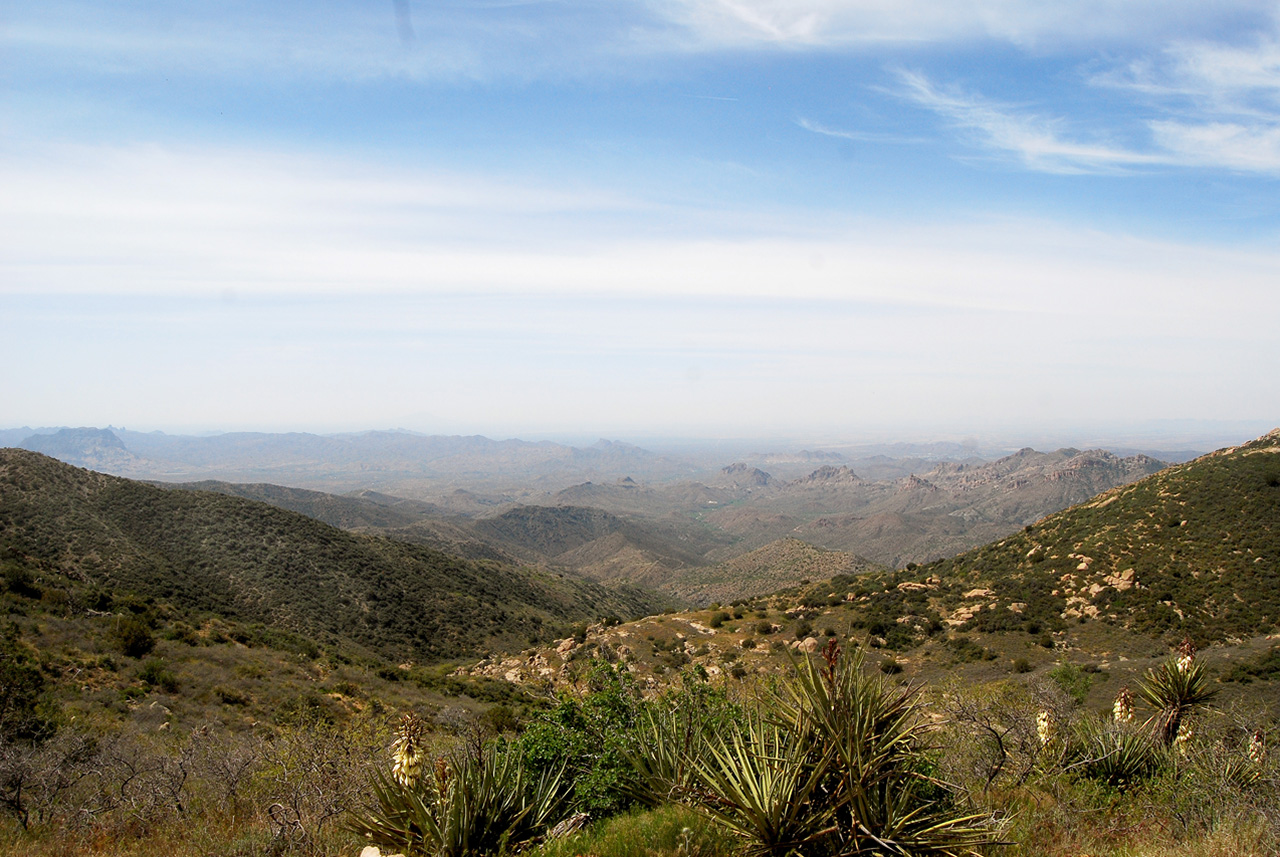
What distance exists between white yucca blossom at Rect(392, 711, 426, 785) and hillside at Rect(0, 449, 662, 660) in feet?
110

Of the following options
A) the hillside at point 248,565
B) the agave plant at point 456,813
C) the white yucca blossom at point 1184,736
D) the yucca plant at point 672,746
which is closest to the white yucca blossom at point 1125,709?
the white yucca blossom at point 1184,736

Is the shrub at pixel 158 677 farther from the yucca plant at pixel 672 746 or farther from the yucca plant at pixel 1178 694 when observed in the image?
the yucca plant at pixel 1178 694

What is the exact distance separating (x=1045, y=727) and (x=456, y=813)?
10660mm

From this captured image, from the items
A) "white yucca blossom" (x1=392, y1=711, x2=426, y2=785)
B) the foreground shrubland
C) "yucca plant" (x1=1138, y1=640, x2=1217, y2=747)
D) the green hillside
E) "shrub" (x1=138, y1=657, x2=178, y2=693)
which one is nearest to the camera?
the foreground shrubland

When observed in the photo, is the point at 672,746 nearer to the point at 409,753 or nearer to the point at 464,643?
the point at 409,753

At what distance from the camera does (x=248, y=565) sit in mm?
46344

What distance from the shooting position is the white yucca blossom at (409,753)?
6.24 meters

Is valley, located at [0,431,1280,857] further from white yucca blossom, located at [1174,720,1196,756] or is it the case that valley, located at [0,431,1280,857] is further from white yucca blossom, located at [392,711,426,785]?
white yucca blossom, located at [392,711,426,785]

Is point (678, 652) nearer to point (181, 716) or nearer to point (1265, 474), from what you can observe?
point (181, 716)

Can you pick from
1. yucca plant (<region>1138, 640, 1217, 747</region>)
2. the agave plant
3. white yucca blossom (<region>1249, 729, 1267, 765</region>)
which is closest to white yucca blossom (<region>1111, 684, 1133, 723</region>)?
yucca plant (<region>1138, 640, 1217, 747</region>)

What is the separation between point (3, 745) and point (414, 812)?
11.7 m

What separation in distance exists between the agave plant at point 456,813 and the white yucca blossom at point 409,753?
9 cm

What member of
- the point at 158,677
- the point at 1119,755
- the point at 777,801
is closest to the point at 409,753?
the point at 777,801

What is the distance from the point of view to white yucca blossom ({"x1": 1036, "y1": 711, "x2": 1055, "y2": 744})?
10.3 metres
